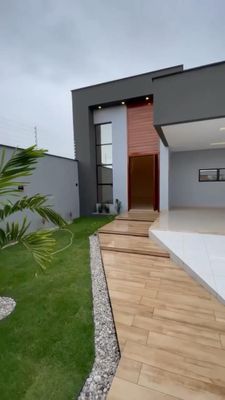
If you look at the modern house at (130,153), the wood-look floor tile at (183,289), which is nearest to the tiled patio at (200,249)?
the wood-look floor tile at (183,289)

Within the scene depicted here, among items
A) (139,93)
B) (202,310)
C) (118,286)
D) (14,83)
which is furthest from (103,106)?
(202,310)

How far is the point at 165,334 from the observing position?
2076mm

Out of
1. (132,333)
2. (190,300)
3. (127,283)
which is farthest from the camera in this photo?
(127,283)

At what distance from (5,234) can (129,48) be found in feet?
28.9

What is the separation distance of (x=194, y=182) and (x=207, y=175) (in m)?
0.61

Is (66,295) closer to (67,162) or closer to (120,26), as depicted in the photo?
(67,162)

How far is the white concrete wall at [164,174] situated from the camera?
767 centimetres

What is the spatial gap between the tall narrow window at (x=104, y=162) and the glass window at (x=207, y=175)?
4045mm

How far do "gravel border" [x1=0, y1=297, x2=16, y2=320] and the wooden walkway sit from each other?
1372 mm

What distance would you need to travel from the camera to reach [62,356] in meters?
1.90

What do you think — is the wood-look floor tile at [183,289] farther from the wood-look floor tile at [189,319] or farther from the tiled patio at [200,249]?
the wood-look floor tile at [189,319]

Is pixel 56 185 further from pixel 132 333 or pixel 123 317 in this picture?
pixel 132 333

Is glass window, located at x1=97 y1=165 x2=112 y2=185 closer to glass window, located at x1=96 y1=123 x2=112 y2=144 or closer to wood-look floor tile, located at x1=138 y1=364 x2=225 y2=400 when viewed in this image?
glass window, located at x1=96 y1=123 x2=112 y2=144

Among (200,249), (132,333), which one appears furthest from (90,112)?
(132,333)
